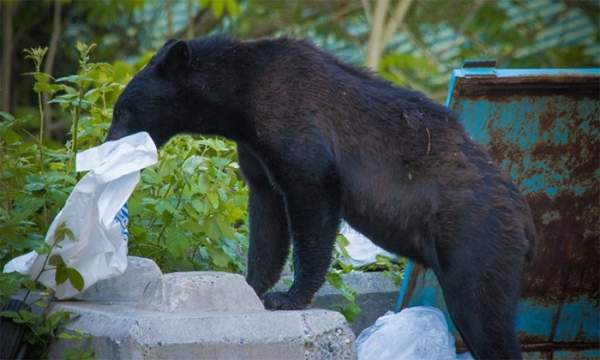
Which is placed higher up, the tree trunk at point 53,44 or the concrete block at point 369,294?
the tree trunk at point 53,44

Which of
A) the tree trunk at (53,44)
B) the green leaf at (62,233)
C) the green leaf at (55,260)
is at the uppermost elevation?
the tree trunk at (53,44)

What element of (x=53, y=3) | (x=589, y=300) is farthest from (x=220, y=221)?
(x=53, y=3)

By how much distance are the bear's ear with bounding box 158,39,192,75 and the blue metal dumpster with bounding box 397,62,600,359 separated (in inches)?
47.0

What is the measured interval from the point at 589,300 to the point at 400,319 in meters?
1.18

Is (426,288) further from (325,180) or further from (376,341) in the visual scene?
(325,180)

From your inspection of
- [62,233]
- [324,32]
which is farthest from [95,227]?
[324,32]

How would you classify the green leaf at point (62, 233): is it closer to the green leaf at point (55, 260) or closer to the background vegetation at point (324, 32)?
the green leaf at point (55, 260)

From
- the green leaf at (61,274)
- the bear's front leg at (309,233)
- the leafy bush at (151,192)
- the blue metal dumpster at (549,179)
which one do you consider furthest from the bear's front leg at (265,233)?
the green leaf at (61,274)

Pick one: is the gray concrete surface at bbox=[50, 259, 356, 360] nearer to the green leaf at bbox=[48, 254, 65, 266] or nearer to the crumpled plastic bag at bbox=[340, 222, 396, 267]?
the green leaf at bbox=[48, 254, 65, 266]

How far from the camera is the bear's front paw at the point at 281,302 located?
179 inches

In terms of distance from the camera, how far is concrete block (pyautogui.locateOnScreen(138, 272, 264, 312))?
4062 millimetres

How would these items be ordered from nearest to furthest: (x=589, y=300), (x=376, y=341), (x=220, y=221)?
(x=376, y=341) < (x=220, y=221) < (x=589, y=300)

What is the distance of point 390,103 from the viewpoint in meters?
4.78

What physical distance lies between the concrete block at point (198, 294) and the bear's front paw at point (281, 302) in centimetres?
36
